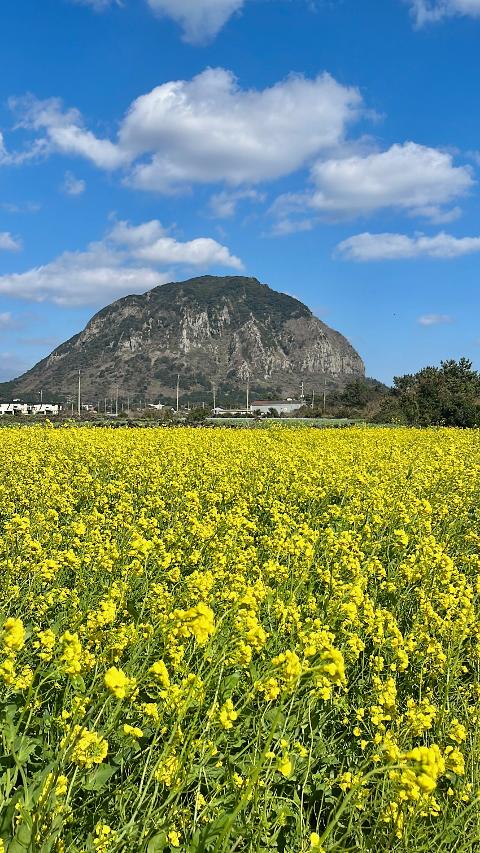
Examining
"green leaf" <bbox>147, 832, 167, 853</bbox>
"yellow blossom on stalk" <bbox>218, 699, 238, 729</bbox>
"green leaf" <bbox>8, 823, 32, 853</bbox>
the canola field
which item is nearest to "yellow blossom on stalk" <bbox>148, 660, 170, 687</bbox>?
the canola field

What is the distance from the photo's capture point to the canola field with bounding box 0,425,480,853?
1.99 metres

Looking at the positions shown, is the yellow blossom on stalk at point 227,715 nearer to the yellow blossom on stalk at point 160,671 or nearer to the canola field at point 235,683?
the canola field at point 235,683

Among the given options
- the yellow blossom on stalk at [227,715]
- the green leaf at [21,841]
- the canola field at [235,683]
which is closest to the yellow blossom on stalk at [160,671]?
the canola field at [235,683]

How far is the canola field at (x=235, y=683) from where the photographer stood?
6.54 ft

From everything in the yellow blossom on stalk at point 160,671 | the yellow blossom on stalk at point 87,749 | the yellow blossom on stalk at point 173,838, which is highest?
the yellow blossom on stalk at point 160,671

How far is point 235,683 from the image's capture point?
304 centimetres

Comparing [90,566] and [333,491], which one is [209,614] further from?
[333,491]

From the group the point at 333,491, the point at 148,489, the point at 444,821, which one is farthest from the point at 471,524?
the point at 444,821

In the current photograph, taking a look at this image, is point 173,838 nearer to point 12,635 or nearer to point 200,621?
point 200,621

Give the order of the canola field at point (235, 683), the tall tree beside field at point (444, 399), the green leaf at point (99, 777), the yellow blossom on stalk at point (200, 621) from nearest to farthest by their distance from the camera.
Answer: the yellow blossom on stalk at point (200, 621) < the canola field at point (235, 683) < the green leaf at point (99, 777) < the tall tree beside field at point (444, 399)

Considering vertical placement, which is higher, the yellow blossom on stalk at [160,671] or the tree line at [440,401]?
the tree line at [440,401]

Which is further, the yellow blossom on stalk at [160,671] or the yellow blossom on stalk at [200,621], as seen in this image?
the yellow blossom on stalk at [160,671]

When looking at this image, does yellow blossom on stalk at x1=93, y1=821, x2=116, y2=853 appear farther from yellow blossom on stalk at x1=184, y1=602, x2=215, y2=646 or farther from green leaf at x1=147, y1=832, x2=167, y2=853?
yellow blossom on stalk at x1=184, y1=602, x2=215, y2=646

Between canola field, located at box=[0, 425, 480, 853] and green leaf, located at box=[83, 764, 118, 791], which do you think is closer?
canola field, located at box=[0, 425, 480, 853]
